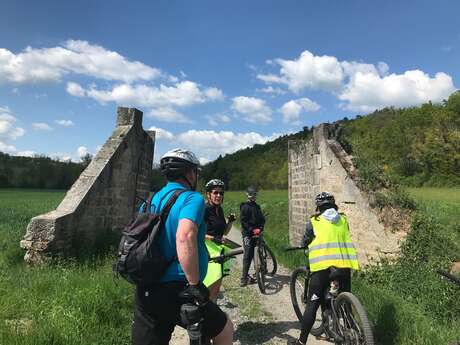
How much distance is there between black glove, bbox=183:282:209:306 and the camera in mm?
2551

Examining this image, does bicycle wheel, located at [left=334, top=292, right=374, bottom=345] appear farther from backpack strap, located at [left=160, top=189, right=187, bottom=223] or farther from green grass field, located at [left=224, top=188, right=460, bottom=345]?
backpack strap, located at [left=160, top=189, right=187, bottom=223]

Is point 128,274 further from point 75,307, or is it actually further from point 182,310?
point 75,307

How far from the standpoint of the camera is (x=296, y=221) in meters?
12.4

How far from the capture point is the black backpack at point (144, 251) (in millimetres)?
2555

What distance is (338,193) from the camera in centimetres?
905

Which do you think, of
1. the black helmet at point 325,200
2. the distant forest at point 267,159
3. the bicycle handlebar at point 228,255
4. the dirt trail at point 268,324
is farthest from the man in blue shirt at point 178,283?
the distant forest at point 267,159

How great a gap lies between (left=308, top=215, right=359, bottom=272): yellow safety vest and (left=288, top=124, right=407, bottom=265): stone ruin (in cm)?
348

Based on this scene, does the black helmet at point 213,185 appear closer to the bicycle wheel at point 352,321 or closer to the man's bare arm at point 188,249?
the bicycle wheel at point 352,321

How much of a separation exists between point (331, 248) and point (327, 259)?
13 centimetres

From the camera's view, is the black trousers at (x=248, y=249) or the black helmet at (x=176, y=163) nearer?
the black helmet at (x=176, y=163)

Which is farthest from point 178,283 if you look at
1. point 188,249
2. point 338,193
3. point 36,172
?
point 36,172

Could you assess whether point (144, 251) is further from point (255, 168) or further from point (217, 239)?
point (255, 168)

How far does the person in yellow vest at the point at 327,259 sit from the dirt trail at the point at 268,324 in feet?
2.34

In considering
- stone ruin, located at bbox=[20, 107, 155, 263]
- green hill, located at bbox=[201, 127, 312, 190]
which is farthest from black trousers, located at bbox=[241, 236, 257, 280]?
green hill, located at bbox=[201, 127, 312, 190]
